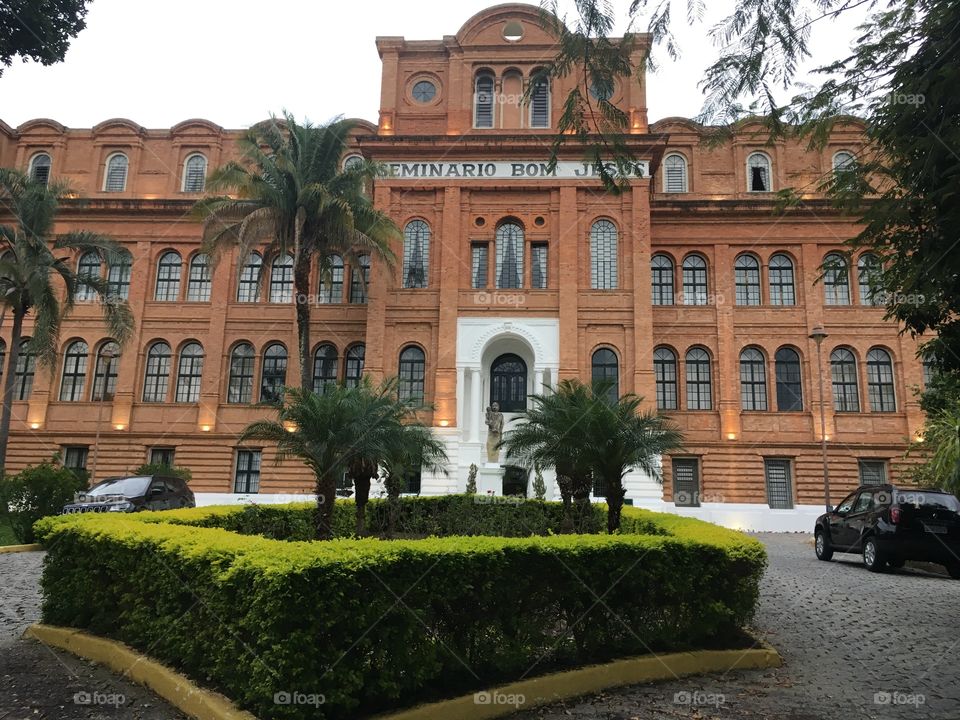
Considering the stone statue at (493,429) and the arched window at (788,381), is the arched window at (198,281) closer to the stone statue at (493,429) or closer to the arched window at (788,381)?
the stone statue at (493,429)

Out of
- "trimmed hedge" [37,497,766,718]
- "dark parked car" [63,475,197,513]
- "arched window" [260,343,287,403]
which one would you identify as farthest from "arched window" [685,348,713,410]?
"trimmed hedge" [37,497,766,718]

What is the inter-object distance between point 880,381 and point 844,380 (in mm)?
1357

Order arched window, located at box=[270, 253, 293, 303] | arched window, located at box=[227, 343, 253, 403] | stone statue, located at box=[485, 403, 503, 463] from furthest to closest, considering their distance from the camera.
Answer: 1. arched window, located at box=[270, 253, 293, 303]
2. arched window, located at box=[227, 343, 253, 403]
3. stone statue, located at box=[485, 403, 503, 463]

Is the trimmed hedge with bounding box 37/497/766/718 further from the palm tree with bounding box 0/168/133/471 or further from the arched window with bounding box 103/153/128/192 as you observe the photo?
the arched window with bounding box 103/153/128/192

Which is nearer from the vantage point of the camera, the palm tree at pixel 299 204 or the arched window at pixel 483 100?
the palm tree at pixel 299 204

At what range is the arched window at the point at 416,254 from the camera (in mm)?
26453

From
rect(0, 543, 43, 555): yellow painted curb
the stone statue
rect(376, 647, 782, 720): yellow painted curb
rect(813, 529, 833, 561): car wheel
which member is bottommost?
rect(0, 543, 43, 555): yellow painted curb

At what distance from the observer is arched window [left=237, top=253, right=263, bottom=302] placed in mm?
29391

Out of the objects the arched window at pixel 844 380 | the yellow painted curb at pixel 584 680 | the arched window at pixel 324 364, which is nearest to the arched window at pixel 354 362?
the arched window at pixel 324 364

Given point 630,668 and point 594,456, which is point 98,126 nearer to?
point 594,456

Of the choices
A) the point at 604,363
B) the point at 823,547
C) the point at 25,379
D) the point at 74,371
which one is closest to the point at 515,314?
the point at 604,363

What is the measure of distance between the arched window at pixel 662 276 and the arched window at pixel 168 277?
20.2 meters

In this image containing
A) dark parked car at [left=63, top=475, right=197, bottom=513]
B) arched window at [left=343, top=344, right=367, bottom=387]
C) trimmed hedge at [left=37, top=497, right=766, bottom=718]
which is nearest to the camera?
trimmed hedge at [left=37, top=497, right=766, bottom=718]

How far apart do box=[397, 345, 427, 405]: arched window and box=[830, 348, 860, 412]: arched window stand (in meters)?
16.0
